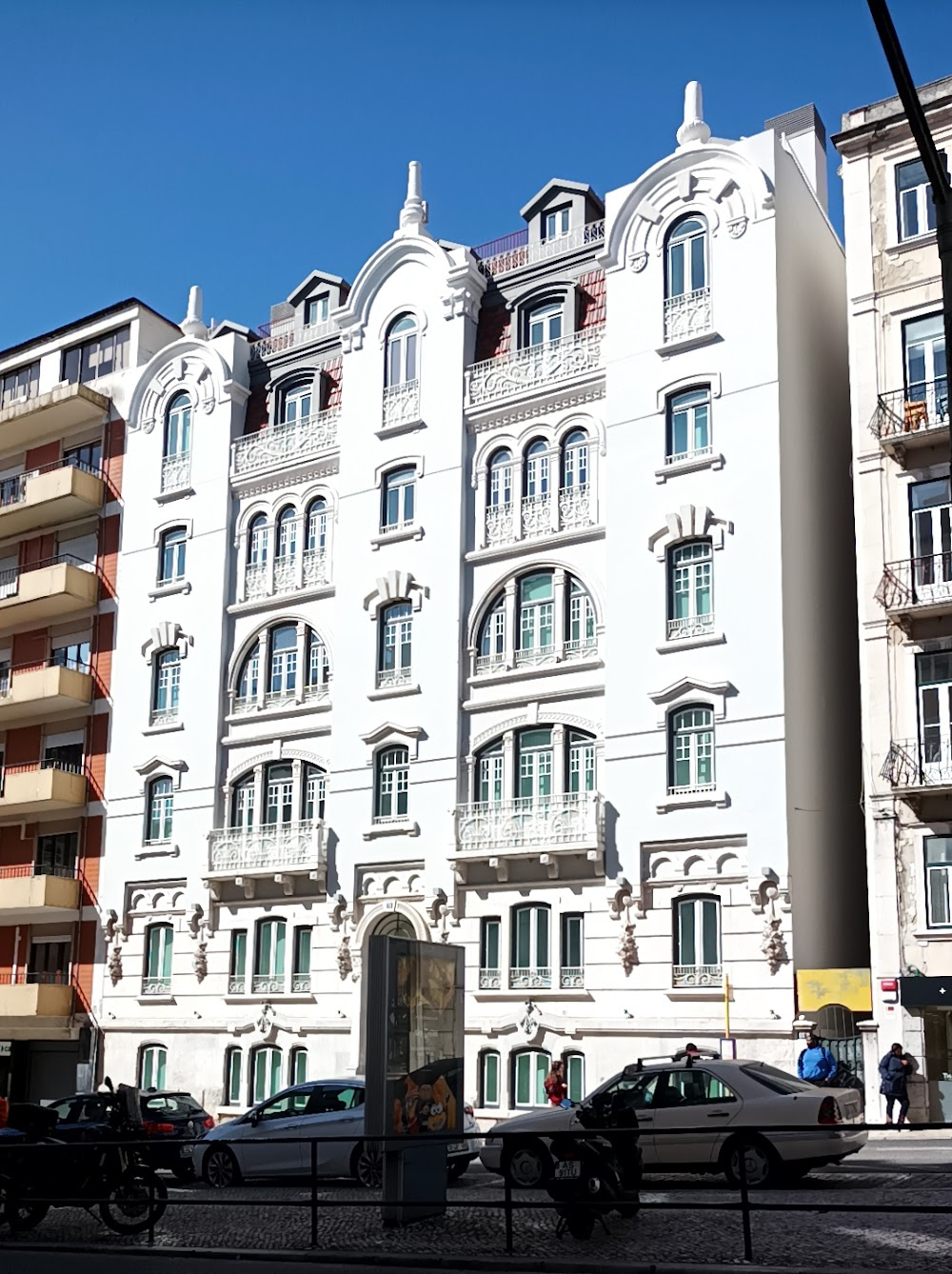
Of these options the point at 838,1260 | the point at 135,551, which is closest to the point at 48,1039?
the point at 135,551

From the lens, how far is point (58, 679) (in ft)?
140

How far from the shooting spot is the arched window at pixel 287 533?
40406 millimetres

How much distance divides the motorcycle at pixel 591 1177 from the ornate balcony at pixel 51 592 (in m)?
31.4

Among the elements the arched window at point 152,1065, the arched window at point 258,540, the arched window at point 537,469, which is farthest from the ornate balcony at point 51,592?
the arched window at point 537,469

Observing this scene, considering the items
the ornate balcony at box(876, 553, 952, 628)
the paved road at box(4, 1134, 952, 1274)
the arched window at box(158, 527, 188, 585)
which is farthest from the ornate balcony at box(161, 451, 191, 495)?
the paved road at box(4, 1134, 952, 1274)

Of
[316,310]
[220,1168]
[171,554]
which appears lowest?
[220,1168]

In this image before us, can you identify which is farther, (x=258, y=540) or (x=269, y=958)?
(x=258, y=540)

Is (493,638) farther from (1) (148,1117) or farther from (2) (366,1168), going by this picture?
(2) (366,1168)

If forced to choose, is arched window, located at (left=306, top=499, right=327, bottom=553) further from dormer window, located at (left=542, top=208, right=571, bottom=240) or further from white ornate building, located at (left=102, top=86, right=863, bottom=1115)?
dormer window, located at (left=542, top=208, right=571, bottom=240)

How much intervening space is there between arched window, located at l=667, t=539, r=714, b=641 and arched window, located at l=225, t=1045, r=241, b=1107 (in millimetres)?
15413

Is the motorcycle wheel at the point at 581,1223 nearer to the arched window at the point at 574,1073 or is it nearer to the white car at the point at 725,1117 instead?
the white car at the point at 725,1117

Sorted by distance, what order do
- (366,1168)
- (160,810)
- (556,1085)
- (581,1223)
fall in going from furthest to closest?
1. (160,810)
2. (556,1085)
3. (366,1168)
4. (581,1223)

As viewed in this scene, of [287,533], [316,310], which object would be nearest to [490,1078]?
[287,533]

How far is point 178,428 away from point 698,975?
22.9m
